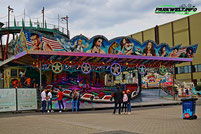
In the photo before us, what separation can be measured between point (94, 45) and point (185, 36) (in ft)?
141

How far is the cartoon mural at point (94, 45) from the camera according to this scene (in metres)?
20.1

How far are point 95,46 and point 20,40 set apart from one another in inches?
252

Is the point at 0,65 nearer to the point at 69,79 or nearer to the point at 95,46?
the point at 69,79

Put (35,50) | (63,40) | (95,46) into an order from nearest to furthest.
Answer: (35,50) < (63,40) < (95,46)

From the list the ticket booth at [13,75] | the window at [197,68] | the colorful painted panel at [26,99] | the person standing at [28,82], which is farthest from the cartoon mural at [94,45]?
the window at [197,68]

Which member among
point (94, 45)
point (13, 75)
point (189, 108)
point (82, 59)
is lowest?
point (189, 108)

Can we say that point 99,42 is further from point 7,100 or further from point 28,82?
point 7,100

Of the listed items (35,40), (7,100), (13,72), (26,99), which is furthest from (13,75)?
(35,40)

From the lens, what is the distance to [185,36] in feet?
200

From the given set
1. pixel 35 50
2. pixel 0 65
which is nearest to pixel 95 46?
pixel 35 50

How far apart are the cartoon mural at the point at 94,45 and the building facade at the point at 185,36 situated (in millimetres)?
30826

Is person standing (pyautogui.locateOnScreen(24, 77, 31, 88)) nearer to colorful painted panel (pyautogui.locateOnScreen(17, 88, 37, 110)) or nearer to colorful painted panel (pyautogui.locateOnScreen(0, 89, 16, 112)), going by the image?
colorful painted panel (pyautogui.locateOnScreen(17, 88, 37, 110))

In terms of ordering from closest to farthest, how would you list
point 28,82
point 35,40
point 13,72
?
point 35,40 < point 28,82 < point 13,72

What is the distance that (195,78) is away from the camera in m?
59.4
